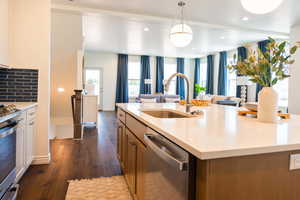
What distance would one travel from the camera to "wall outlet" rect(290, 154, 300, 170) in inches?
34.2

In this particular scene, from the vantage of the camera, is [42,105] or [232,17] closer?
Result: [42,105]

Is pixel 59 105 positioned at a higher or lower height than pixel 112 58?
lower

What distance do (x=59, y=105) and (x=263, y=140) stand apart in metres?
5.96

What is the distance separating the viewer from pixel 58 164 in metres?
2.78

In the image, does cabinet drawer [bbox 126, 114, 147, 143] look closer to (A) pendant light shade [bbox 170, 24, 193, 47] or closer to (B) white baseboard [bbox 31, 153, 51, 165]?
(B) white baseboard [bbox 31, 153, 51, 165]

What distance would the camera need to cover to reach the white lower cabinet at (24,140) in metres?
2.08

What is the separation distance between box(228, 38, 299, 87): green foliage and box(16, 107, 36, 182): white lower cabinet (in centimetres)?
228

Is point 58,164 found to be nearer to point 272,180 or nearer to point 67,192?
point 67,192

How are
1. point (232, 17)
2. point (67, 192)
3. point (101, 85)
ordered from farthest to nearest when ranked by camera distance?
point (101, 85) < point (232, 17) < point (67, 192)

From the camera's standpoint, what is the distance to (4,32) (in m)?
2.45

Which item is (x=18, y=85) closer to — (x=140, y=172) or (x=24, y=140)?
(x=24, y=140)

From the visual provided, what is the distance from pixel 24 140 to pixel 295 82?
631 centimetres

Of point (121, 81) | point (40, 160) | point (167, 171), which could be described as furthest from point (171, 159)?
point (121, 81)

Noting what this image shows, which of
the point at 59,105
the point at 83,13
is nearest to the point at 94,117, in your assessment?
the point at 59,105
